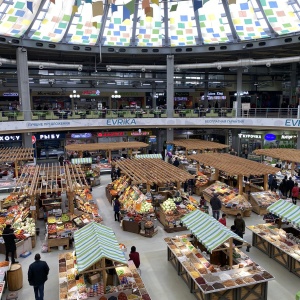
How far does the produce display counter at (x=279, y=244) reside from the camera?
33.9 feet

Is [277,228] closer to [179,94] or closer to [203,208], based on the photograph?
[203,208]

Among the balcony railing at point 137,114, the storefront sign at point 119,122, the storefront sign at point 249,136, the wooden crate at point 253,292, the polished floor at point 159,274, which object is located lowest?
the polished floor at point 159,274

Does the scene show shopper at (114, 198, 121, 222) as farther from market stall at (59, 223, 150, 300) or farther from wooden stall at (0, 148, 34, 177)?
wooden stall at (0, 148, 34, 177)

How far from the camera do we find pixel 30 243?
1244 cm

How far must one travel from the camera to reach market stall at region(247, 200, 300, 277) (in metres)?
10.4

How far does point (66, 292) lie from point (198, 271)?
379cm

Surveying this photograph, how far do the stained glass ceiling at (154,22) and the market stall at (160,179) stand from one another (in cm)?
1264

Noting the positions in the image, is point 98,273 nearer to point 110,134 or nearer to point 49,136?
point 49,136

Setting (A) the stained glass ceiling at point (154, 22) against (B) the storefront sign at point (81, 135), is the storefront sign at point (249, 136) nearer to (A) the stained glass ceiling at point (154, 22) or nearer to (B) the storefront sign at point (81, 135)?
(A) the stained glass ceiling at point (154, 22)

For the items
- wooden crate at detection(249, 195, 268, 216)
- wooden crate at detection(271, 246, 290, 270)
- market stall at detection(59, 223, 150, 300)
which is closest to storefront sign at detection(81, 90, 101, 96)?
wooden crate at detection(249, 195, 268, 216)

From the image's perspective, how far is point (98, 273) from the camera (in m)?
9.00

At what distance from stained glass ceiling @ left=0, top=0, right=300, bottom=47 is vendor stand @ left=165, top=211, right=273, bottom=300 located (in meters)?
19.4

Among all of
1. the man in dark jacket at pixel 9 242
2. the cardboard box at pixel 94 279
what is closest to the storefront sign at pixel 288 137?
the cardboard box at pixel 94 279

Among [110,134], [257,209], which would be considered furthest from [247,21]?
[257,209]
